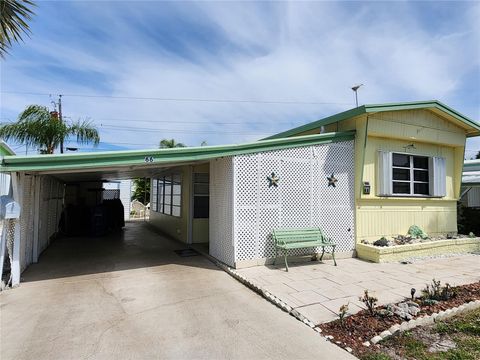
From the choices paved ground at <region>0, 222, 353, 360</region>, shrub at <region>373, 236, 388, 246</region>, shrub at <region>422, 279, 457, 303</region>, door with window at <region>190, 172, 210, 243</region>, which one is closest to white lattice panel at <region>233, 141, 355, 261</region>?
shrub at <region>373, 236, 388, 246</region>

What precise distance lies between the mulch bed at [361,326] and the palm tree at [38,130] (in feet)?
44.1

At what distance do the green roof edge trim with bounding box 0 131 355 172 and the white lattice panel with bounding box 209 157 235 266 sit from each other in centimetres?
58

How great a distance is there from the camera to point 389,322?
418 cm

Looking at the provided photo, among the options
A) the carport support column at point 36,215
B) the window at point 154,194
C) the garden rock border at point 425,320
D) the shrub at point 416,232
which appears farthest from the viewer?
the window at point 154,194

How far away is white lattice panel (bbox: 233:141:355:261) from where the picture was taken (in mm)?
7203

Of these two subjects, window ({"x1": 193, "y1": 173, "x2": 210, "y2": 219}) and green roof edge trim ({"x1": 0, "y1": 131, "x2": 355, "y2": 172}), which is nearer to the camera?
green roof edge trim ({"x1": 0, "y1": 131, "x2": 355, "y2": 172})

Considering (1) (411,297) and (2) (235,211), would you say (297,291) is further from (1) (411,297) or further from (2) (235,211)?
(2) (235,211)

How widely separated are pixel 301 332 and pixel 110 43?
11.2m

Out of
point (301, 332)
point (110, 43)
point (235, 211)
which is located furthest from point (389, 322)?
point (110, 43)

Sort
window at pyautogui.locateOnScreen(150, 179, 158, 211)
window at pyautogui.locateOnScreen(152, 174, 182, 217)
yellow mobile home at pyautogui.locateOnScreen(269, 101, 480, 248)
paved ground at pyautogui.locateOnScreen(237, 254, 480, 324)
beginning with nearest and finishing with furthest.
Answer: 1. paved ground at pyautogui.locateOnScreen(237, 254, 480, 324)
2. yellow mobile home at pyautogui.locateOnScreen(269, 101, 480, 248)
3. window at pyautogui.locateOnScreen(152, 174, 182, 217)
4. window at pyautogui.locateOnScreen(150, 179, 158, 211)

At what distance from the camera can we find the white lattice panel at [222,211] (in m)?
7.27

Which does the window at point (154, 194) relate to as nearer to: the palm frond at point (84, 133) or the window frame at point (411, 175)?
the palm frond at point (84, 133)

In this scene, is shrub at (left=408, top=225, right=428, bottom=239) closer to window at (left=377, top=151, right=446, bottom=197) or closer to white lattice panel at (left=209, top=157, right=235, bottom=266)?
window at (left=377, top=151, right=446, bottom=197)

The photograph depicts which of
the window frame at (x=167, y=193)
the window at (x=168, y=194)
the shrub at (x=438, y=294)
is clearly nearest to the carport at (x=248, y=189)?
the shrub at (x=438, y=294)
